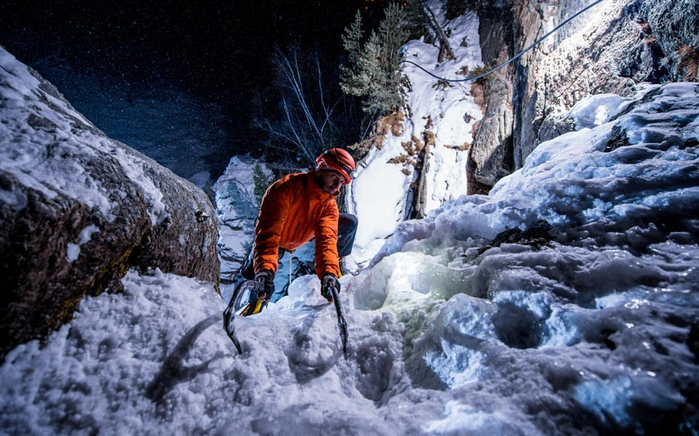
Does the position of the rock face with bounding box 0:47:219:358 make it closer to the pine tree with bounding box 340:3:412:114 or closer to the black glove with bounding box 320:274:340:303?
the black glove with bounding box 320:274:340:303

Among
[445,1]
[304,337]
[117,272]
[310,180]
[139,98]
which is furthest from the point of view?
[139,98]

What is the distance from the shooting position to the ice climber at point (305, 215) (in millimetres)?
2494

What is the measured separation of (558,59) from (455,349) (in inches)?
287

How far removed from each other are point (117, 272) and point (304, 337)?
1.11m

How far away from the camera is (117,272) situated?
1386mm

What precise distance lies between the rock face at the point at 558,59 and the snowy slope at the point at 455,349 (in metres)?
2.65

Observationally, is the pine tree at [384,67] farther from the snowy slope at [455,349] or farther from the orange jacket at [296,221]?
the snowy slope at [455,349]

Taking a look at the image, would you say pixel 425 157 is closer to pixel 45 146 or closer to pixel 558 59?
pixel 558 59

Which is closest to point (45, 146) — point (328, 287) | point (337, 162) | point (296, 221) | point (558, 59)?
point (328, 287)

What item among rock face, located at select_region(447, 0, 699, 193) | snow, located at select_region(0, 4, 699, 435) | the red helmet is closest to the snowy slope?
snow, located at select_region(0, 4, 699, 435)

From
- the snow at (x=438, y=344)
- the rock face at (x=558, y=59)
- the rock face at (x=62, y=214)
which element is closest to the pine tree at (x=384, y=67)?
the rock face at (x=558, y=59)

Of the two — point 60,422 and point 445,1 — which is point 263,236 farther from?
point 445,1

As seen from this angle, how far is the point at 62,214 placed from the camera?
1046 millimetres

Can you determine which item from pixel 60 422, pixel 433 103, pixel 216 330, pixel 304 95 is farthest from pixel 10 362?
pixel 304 95
